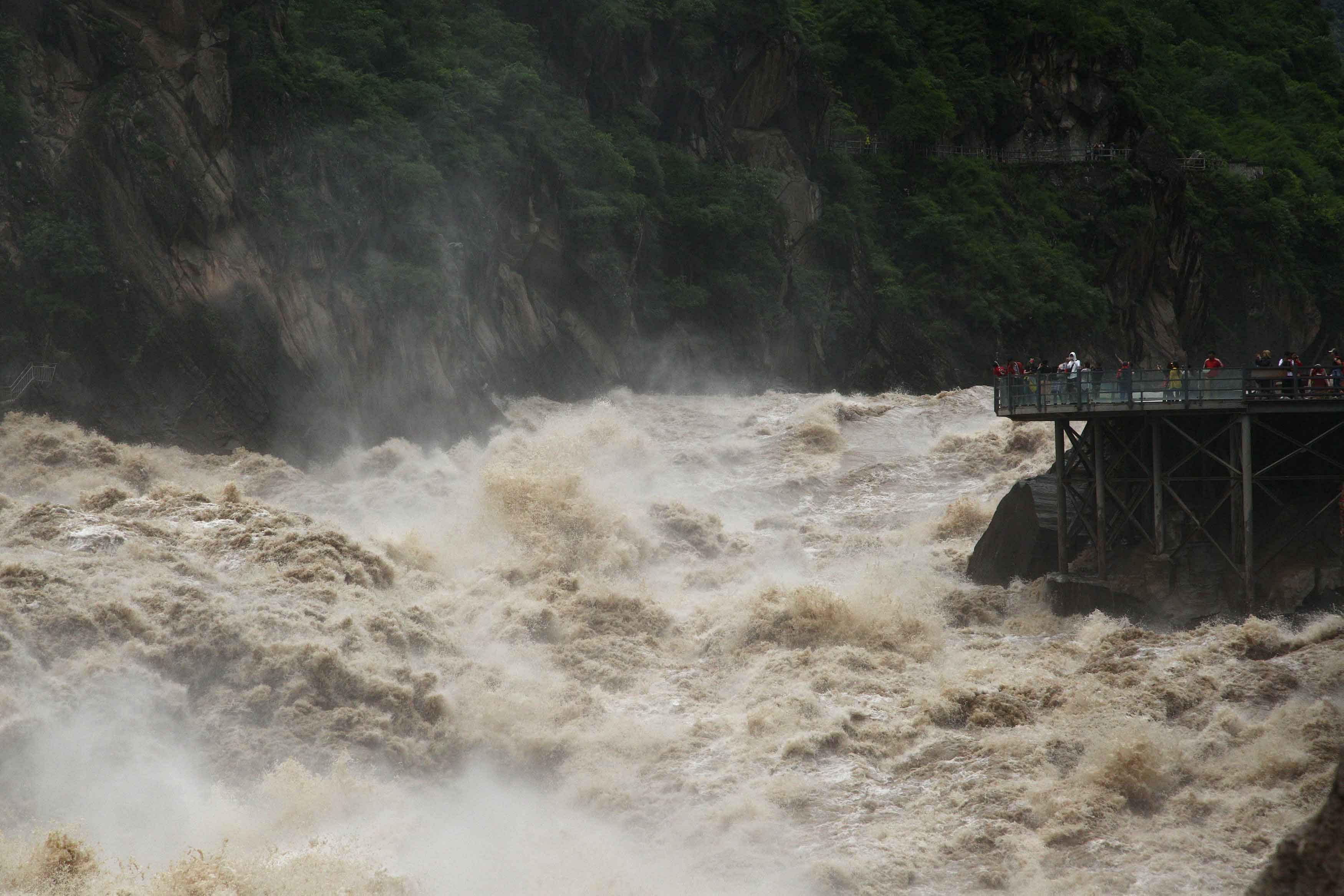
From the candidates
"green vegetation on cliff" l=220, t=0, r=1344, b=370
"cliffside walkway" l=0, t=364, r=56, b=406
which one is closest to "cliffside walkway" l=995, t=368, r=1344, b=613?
"green vegetation on cliff" l=220, t=0, r=1344, b=370

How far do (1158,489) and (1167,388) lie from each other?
179 centimetres

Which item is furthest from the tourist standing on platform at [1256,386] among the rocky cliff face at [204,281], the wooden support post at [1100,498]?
the rocky cliff face at [204,281]

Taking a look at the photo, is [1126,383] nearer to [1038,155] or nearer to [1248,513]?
[1248,513]

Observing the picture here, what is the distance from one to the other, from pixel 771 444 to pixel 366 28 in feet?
58.8

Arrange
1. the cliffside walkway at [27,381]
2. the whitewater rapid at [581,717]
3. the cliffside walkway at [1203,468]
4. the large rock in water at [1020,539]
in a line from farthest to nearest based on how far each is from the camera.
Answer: the cliffside walkway at [27,381]
the large rock in water at [1020,539]
the cliffside walkway at [1203,468]
the whitewater rapid at [581,717]

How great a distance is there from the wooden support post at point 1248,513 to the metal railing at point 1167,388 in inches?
21.7

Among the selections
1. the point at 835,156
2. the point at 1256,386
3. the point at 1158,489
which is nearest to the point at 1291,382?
the point at 1256,386

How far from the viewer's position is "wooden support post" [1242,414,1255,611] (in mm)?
22969

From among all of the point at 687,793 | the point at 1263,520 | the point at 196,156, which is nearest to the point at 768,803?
the point at 687,793

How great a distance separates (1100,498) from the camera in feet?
82.2

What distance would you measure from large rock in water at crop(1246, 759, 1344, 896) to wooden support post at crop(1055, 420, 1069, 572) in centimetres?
1656

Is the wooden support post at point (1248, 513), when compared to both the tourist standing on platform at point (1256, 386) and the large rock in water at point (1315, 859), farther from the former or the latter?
the large rock in water at point (1315, 859)

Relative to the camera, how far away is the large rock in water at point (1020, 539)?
2652 centimetres

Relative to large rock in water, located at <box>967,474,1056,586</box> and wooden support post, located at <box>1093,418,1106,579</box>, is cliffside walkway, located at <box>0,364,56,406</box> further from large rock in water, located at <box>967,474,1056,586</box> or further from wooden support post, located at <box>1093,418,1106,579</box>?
wooden support post, located at <box>1093,418,1106,579</box>
